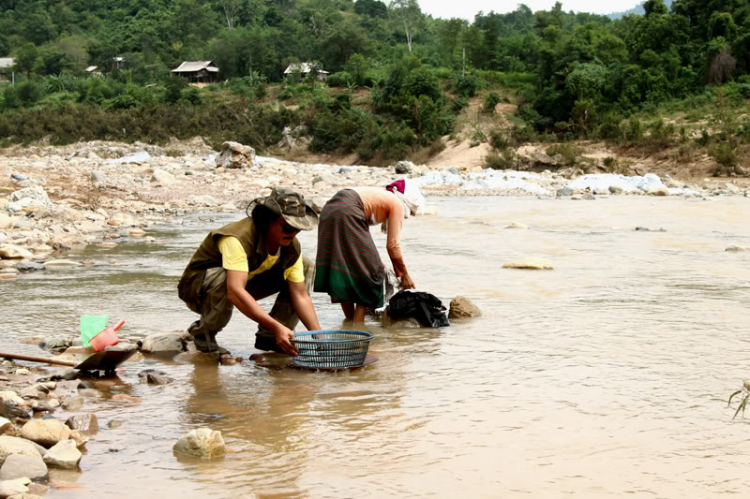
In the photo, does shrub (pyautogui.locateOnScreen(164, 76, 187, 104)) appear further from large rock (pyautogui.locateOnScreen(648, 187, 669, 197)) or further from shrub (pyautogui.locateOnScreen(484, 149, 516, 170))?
large rock (pyautogui.locateOnScreen(648, 187, 669, 197))

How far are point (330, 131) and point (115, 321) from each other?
3274cm

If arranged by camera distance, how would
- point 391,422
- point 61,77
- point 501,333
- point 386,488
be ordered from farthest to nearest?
1. point 61,77
2. point 501,333
3. point 391,422
4. point 386,488

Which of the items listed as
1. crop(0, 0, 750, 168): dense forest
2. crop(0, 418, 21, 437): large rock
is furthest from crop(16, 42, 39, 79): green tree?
crop(0, 418, 21, 437): large rock

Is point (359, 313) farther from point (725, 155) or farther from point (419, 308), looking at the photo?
point (725, 155)

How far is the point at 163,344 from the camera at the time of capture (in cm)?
490

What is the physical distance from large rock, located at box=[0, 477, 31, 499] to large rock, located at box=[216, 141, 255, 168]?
2011cm

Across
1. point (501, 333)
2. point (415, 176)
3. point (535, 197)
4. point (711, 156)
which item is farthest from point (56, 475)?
point (711, 156)

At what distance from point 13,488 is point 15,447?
1.09 ft

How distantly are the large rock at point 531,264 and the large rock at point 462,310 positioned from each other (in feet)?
8.64

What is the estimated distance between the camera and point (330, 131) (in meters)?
37.9

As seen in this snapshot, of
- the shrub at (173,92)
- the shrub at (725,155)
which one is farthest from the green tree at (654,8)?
the shrub at (173,92)

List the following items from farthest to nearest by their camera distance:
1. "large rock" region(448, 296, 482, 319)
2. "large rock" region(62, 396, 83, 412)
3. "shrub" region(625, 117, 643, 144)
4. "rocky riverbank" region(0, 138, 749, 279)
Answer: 1. "shrub" region(625, 117, 643, 144)
2. "rocky riverbank" region(0, 138, 749, 279)
3. "large rock" region(448, 296, 482, 319)
4. "large rock" region(62, 396, 83, 412)

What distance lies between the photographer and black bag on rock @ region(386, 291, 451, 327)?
5.63 m

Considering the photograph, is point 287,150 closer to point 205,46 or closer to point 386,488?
point 205,46
